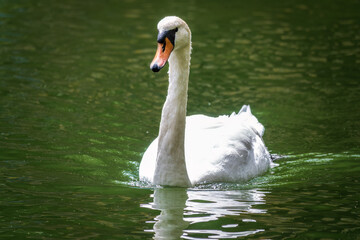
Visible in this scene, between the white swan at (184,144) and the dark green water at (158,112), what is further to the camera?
the white swan at (184,144)

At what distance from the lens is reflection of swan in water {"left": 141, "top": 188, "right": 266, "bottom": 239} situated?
737cm

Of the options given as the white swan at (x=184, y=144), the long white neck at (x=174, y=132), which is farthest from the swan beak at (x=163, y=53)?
the long white neck at (x=174, y=132)

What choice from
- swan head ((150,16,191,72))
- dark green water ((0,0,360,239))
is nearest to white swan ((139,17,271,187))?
swan head ((150,16,191,72))

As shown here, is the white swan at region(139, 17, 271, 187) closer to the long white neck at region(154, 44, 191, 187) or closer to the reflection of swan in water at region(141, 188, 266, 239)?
the long white neck at region(154, 44, 191, 187)

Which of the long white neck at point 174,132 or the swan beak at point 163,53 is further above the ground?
the swan beak at point 163,53

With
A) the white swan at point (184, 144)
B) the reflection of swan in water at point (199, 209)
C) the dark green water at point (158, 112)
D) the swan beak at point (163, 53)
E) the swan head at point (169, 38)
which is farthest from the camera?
the white swan at point (184, 144)

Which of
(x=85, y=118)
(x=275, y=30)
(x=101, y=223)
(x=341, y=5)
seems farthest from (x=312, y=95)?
(x=341, y=5)

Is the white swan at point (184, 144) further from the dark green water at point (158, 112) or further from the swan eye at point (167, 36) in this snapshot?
the dark green water at point (158, 112)

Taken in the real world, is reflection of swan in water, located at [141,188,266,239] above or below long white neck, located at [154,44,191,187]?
below

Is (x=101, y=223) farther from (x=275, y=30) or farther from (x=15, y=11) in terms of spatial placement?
(x=15, y=11)

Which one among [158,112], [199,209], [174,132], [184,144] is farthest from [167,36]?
[158,112]

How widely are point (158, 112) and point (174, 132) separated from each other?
4.22m

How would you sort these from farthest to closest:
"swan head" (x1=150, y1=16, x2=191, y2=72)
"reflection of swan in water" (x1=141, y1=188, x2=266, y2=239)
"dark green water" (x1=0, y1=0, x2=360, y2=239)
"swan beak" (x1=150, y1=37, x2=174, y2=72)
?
"swan head" (x1=150, y1=16, x2=191, y2=72) < "swan beak" (x1=150, y1=37, x2=174, y2=72) < "dark green water" (x1=0, y1=0, x2=360, y2=239) < "reflection of swan in water" (x1=141, y1=188, x2=266, y2=239)

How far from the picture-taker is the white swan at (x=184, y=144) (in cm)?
876
